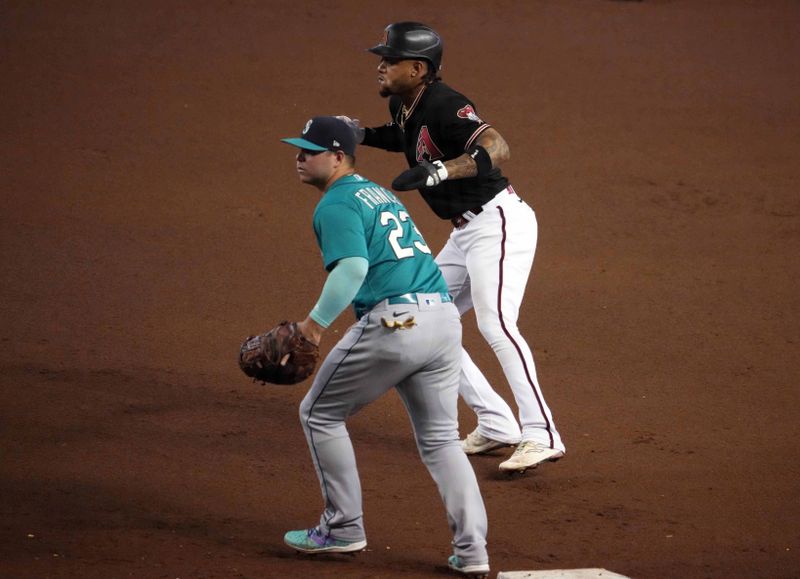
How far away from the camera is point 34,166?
9641 mm

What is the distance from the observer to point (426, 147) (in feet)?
18.0

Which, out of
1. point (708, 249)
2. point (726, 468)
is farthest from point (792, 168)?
point (726, 468)

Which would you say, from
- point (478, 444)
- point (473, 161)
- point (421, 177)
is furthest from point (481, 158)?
point (478, 444)

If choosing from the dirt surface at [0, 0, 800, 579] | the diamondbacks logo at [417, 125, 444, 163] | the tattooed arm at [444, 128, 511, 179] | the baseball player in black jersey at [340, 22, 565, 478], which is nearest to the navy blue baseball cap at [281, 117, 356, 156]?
the tattooed arm at [444, 128, 511, 179]

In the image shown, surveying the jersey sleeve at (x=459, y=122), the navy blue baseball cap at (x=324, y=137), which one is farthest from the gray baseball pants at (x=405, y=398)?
the jersey sleeve at (x=459, y=122)

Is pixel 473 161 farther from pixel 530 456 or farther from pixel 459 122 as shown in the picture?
pixel 530 456

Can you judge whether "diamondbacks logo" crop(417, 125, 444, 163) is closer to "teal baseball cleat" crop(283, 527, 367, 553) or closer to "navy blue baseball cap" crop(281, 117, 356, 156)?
"navy blue baseball cap" crop(281, 117, 356, 156)

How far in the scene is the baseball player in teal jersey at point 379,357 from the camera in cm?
417

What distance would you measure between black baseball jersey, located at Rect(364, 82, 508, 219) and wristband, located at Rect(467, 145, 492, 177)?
107 millimetres

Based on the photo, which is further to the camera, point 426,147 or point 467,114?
point 426,147

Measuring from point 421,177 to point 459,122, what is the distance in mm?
594

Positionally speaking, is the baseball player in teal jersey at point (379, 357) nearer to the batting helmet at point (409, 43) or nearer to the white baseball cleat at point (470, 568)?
the white baseball cleat at point (470, 568)

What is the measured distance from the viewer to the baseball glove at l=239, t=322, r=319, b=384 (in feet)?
13.7

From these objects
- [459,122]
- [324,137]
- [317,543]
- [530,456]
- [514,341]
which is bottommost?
[530,456]
